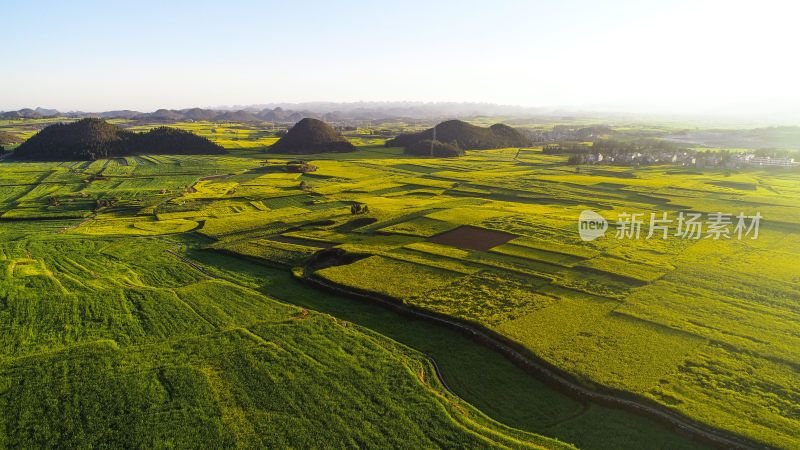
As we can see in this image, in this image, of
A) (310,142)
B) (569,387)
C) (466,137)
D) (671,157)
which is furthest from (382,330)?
(466,137)

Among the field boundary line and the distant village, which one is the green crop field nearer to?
the field boundary line

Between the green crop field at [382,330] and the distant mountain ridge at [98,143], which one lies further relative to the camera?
the distant mountain ridge at [98,143]

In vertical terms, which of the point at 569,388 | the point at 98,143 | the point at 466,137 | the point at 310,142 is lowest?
the point at 569,388

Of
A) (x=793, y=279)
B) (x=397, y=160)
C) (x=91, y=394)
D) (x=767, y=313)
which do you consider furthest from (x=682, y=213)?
(x=397, y=160)

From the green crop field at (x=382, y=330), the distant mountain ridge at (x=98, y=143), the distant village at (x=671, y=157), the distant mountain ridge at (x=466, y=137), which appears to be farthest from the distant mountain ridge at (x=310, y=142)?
the green crop field at (x=382, y=330)

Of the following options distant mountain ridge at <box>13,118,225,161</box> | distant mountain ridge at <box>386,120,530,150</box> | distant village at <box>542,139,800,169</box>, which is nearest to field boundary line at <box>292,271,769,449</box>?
distant village at <box>542,139,800,169</box>

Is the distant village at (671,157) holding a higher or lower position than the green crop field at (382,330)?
higher

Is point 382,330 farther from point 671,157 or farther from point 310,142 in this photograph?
point 310,142

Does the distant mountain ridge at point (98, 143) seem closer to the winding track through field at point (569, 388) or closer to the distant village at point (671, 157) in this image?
the distant village at point (671, 157)

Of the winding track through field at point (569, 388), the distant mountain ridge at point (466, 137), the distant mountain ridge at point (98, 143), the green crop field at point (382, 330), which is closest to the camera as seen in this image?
the winding track through field at point (569, 388)
